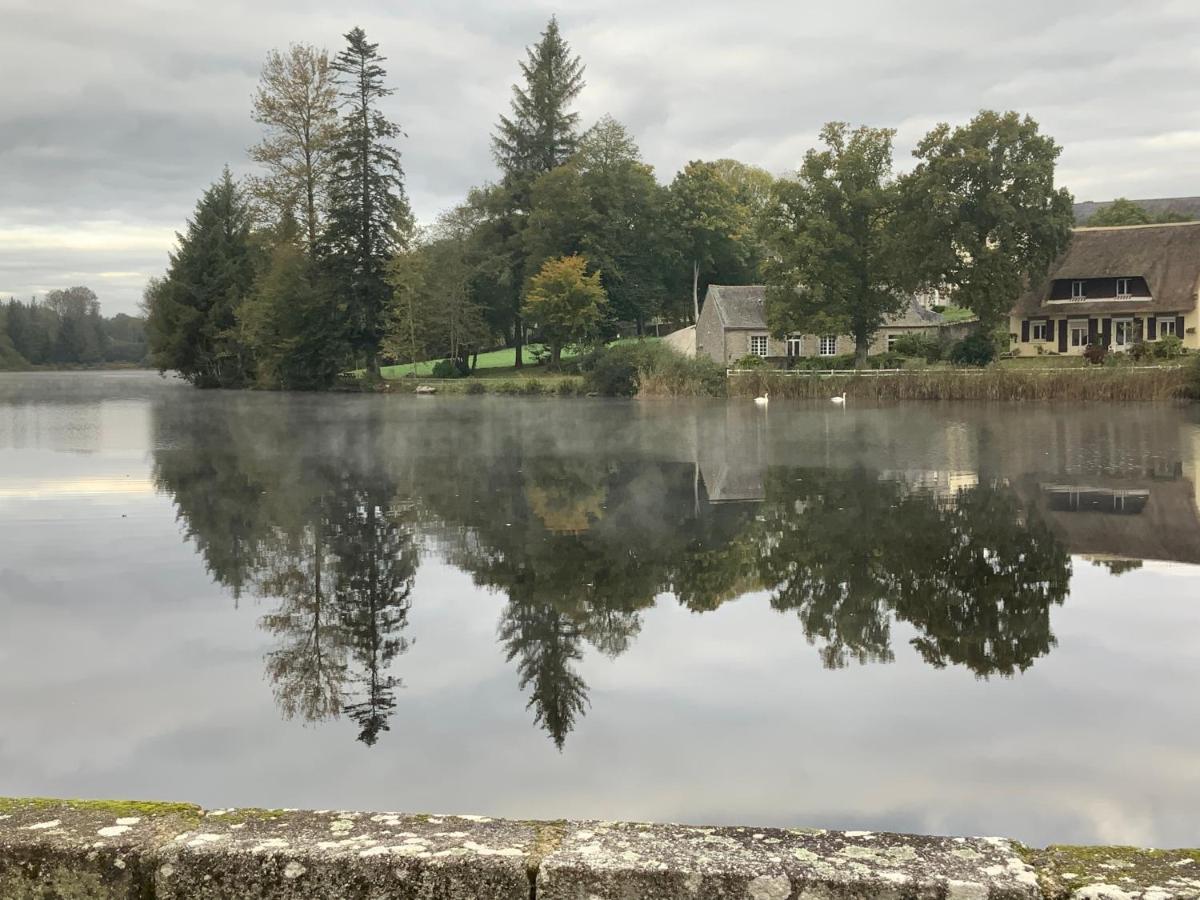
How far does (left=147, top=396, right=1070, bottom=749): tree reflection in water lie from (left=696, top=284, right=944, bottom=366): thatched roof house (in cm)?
5203

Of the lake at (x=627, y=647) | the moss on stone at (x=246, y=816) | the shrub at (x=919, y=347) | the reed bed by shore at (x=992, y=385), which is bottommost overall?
the lake at (x=627, y=647)

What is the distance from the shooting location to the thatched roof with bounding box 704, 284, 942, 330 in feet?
240

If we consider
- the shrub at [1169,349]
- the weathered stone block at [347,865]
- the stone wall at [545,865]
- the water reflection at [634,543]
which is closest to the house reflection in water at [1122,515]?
the water reflection at [634,543]

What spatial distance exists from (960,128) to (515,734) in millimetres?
58277

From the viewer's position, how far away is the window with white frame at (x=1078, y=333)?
68.6 metres

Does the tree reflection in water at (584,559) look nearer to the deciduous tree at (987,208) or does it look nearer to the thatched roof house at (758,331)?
the deciduous tree at (987,208)

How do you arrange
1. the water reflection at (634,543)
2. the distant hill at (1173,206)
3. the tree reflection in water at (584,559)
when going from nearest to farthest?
the tree reflection in water at (584,559)
the water reflection at (634,543)
the distant hill at (1173,206)

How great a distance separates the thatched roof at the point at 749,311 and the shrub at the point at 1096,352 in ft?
35.6

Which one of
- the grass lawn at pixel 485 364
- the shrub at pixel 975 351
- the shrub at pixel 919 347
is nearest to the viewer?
the shrub at pixel 975 351

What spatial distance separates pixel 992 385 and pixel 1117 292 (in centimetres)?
2685

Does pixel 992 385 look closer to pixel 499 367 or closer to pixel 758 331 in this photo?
pixel 758 331

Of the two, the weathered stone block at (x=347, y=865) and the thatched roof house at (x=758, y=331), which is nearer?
the weathered stone block at (x=347, y=865)

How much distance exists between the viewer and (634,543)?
504 inches

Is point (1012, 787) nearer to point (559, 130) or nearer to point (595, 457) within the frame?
point (595, 457)
